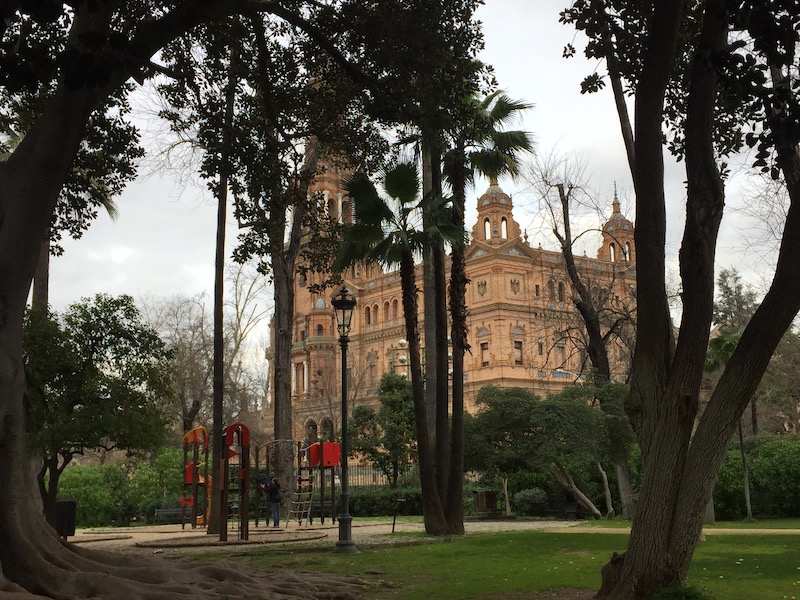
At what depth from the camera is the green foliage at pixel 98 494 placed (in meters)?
32.7

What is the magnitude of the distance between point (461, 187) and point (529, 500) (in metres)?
13.8

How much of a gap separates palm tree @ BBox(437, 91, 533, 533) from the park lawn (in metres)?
2.28

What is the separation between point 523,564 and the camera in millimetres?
12164

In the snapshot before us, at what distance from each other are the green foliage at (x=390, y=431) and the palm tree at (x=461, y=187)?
1617cm

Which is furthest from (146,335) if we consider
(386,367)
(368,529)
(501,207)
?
(386,367)

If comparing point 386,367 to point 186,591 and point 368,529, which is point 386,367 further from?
point 186,591

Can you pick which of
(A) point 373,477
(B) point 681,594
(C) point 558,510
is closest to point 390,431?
(A) point 373,477

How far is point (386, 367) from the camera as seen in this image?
65.5 metres

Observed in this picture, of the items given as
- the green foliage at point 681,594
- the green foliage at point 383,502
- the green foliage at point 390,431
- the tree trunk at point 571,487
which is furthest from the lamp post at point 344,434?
the green foliage at point 390,431

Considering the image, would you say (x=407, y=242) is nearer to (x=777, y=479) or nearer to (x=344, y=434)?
(x=344, y=434)

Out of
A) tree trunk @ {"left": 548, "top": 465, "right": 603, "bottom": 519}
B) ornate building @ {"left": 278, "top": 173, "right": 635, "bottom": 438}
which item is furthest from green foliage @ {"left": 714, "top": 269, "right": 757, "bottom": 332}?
tree trunk @ {"left": 548, "top": 465, "right": 603, "bottom": 519}

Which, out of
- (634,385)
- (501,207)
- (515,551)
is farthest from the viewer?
(501,207)

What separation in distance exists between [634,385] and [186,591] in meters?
4.78

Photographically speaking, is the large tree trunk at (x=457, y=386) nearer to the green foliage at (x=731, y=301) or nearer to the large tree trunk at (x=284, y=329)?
the large tree trunk at (x=284, y=329)
